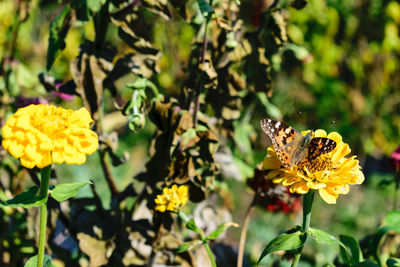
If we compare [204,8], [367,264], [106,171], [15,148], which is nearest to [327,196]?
[367,264]

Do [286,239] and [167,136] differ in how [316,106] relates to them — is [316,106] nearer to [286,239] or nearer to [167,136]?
[167,136]

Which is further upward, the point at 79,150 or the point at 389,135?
the point at 79,150

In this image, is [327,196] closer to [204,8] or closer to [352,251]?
[352,251]

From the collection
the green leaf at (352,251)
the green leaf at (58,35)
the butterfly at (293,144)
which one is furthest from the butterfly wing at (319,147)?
the green leaf at (58,35)

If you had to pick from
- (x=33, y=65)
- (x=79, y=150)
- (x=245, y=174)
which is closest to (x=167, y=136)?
(x=245, y=174)

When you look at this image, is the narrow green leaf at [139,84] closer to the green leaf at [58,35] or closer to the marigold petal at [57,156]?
the green leaf at [58,35]

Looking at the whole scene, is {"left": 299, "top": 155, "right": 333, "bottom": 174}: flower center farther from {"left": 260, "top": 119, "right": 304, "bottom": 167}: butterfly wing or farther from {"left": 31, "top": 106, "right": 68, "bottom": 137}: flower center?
{"left": 31, "top": 106, "right": 68, "bottom": 137}: flower center

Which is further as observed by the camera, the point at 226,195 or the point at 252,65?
the point at 226,195
